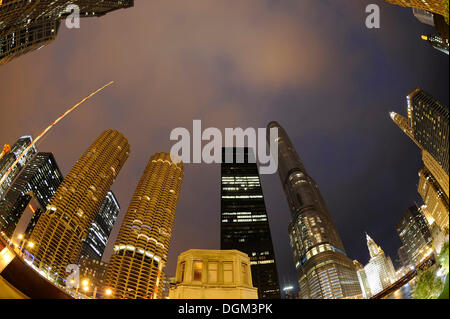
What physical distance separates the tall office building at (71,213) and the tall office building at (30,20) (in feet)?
279

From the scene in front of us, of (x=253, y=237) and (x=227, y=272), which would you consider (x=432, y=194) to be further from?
(x=227, y=272)

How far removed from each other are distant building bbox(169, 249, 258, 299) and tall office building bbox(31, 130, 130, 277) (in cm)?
12947

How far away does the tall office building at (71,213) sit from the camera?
142 meters

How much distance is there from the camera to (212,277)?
26.9m

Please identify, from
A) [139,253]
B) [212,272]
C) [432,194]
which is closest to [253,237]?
[139,253]

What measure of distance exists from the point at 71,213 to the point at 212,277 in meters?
162

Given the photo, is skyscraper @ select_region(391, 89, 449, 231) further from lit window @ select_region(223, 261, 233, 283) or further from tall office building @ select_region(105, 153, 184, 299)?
tall office building @ select_region(105, 153, 184, 299)

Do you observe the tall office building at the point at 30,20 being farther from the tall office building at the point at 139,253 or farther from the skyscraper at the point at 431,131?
Result: the tall office building at the point at 139,253

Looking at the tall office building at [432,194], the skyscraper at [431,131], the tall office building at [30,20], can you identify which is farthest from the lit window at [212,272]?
the tall office building at [432,194]

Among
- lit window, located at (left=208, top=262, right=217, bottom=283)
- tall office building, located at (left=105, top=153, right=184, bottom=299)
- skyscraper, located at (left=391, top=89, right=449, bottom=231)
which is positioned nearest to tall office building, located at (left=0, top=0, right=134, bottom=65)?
lit window, located at (left=208, top=262, right=217, bottom=283)

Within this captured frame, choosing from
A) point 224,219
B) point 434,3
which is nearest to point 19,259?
point 434,3

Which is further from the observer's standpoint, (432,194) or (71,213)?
(71,213)

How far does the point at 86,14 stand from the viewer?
449 feet
